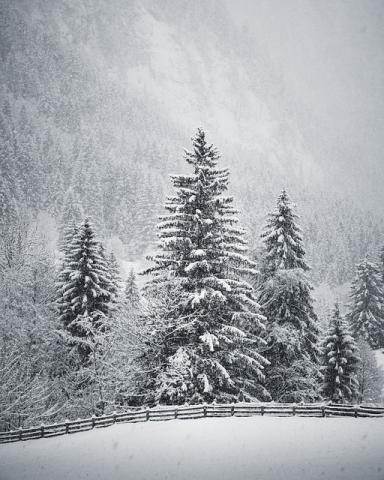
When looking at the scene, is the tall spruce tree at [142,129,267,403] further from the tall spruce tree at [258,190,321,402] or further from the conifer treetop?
the conifer treetop

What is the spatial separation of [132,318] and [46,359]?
321 inches

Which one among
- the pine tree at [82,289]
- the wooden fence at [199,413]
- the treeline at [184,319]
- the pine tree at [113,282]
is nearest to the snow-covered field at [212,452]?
the wooden fence at [199,413]

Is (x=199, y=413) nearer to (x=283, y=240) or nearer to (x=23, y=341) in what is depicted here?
(x=283, y=240)

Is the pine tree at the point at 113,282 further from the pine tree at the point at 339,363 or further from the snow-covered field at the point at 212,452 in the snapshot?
the pine tree at the point at 339,363

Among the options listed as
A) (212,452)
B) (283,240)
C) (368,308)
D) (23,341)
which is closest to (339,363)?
(283,240)

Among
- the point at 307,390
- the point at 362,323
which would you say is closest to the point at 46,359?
the point at 307,390

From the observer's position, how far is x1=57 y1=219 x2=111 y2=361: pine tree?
26234 mm

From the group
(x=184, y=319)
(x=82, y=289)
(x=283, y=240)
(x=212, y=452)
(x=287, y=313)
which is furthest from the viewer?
(x=82, y=289)

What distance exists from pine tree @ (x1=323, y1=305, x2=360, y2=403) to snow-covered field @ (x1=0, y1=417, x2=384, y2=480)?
13.4 meters

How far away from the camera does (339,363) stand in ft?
A: 100

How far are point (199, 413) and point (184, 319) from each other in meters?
4.38

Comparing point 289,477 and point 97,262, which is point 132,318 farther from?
point 289,477

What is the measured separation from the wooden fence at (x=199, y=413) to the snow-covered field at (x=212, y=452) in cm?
35

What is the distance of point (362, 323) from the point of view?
50.9 meters
